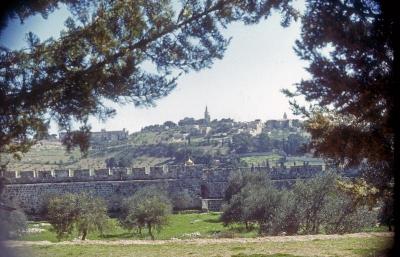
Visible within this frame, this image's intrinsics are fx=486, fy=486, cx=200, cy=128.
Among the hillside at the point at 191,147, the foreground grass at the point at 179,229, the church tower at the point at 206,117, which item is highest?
the church tower at the point at 206,117

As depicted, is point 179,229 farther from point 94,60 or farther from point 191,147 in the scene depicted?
point 191,147

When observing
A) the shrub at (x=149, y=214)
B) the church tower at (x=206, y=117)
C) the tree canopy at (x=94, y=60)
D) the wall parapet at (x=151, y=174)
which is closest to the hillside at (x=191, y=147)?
the church tower at (x=206, y=117)

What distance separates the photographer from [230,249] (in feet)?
35.0

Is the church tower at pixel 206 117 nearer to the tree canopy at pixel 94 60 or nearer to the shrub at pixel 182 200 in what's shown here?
the shrub at pixel 182 200

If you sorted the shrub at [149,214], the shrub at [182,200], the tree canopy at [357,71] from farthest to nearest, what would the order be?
the shrub at [182,200], the shrub at [149,214], the tree canopy at [357,71]

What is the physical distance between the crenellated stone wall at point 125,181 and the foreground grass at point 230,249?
2196 centimetres

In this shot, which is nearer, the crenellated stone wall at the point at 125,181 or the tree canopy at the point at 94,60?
the tree canopy at the point at 94,60

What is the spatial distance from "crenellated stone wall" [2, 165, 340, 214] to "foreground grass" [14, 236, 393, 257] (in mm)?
21960

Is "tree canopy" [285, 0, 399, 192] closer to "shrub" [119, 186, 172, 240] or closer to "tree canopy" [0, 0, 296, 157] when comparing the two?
"tree canopy" [0, 0, 296, 157]

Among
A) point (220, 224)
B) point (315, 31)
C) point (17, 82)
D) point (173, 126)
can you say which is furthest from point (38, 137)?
point (173, 126)

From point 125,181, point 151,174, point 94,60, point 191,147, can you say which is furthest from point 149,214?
point 191,147

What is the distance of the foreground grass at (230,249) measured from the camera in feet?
31.1

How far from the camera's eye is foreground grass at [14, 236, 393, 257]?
9477 millimetres

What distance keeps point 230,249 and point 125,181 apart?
24.8m
